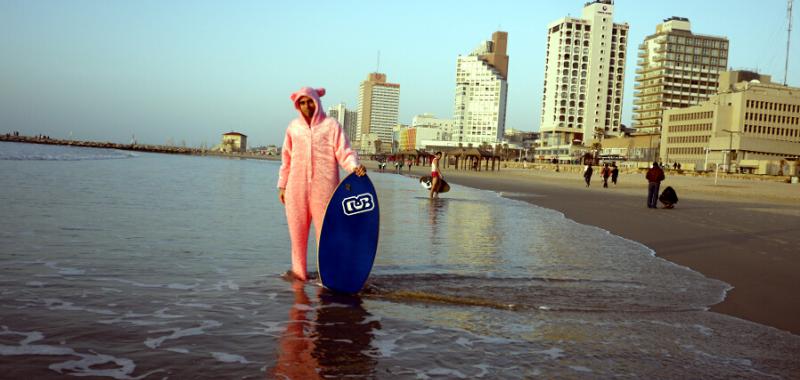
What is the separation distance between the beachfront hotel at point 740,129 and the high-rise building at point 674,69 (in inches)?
1241

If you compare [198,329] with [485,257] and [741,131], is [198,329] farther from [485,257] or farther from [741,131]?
[741,131]

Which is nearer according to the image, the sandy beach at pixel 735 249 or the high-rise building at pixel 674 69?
the sandy beach at pixel 735 249

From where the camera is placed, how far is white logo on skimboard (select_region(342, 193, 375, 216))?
585cm

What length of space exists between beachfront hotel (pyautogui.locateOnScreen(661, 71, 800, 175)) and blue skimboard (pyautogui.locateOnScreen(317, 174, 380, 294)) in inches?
3773

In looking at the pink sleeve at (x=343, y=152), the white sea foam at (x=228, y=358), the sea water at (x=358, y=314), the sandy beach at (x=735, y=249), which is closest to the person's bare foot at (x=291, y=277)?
the sea water at (x=358, y=314)

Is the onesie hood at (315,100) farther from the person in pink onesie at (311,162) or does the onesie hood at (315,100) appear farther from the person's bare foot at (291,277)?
the person's bare foot at (291,277)

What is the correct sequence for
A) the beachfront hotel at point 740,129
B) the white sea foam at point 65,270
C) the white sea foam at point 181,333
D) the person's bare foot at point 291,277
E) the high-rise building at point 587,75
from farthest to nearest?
→ 1. the high-rise building at point 587,75
2. the beachfront hotel at point 740,129
3. the person's bare foot at point 291,277
4. the white sea foam at point 65,270
5. the white sea foam at point 181,333

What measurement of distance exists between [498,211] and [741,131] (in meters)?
97.9

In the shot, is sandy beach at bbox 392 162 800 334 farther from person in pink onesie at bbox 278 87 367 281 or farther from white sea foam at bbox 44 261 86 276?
white sea foam at bbox 44 261 86 276

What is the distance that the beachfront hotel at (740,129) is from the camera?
96.9 m

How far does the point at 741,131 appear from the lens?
100750 mm

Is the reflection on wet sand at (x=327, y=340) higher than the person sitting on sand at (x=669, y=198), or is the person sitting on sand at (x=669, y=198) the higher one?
the person sitting on sand at (x=669, y=198)

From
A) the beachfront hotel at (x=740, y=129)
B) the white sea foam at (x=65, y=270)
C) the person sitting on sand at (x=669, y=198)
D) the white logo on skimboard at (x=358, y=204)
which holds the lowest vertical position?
the white sea foam at (x=65, y=270)

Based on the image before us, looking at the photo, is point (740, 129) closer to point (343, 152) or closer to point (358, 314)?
point (343, 152)
